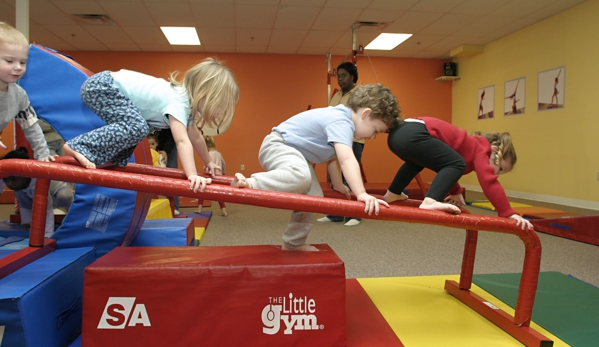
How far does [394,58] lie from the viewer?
371 inches

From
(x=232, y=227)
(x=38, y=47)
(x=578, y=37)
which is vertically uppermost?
(x=578, y=37)

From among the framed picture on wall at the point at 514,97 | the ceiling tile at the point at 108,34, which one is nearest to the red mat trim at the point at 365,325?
the framed picture on wall at the point at 514,97

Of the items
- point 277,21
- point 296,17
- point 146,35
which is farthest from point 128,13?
point 296,17

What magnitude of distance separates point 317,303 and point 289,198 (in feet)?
1.48

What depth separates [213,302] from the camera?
1.58m

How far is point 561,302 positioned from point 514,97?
637 cm

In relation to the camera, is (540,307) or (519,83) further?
(519,83)

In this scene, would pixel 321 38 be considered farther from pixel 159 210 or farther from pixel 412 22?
pixel 159 210

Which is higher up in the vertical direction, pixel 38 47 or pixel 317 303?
pixel 38 47

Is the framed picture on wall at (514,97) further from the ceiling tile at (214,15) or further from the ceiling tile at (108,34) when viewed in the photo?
the ceiling tile at (108,34)

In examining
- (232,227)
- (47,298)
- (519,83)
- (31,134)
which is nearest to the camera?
(47,298)

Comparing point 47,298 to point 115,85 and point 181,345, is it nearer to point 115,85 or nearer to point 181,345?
point 181,345

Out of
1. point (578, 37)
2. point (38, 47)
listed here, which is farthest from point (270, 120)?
point (38, 47)

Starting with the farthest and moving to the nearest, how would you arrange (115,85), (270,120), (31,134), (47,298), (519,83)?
(270,120), (519,83), (31,134), (115,85), (47,298)
